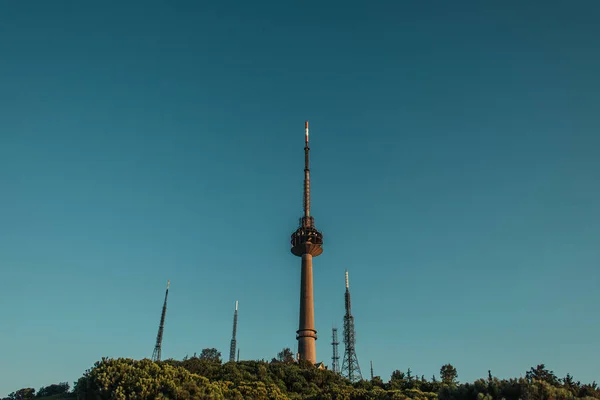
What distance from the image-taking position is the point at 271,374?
60.8m

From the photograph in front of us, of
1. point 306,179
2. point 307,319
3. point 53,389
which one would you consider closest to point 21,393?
point 53,389

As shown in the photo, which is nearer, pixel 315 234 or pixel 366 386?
pixel 366 386

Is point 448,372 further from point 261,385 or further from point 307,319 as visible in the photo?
point 261,385

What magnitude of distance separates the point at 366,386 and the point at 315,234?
3931cm

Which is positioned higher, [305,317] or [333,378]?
[305,317]

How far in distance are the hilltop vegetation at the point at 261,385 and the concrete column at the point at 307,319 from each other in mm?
11144

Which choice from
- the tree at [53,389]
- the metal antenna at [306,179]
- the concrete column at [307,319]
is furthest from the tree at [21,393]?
the metal antenna at [306,179]

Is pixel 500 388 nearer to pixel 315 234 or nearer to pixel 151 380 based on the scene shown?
pixel 151 380

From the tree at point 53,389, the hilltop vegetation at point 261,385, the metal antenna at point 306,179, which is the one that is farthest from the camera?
the metal antenna at point 306,179

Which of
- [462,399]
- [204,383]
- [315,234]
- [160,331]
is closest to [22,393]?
[160,331]

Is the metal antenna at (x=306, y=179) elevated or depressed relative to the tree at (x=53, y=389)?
elevated

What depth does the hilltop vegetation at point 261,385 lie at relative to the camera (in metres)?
23.1

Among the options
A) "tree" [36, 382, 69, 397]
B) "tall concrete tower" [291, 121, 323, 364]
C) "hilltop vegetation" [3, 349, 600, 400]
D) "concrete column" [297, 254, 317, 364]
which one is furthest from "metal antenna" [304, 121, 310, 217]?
"tree" [36, 382, 69, 397]

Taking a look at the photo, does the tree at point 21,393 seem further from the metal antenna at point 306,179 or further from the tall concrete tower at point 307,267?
the metal antenna at point 306,179
